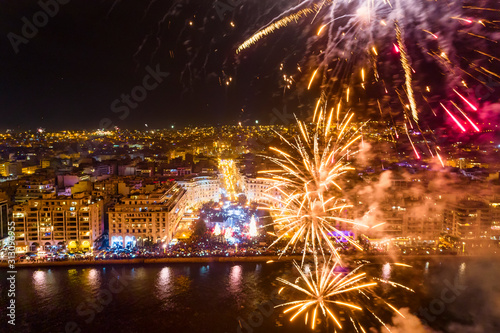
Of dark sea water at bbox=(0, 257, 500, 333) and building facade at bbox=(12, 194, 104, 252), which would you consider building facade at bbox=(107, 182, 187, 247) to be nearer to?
building facade at bbox=(12, 194, 104, 252)

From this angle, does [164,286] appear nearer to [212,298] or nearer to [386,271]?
[212,298]

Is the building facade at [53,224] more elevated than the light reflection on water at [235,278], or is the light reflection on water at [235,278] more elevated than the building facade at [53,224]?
the building facade at [53,224]

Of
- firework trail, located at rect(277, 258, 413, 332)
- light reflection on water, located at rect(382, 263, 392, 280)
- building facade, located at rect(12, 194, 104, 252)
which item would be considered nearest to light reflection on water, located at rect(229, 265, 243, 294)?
firework trail, located at rect(277, 258, 413, 332)

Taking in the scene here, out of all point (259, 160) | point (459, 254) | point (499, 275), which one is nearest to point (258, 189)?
point (259, 160)

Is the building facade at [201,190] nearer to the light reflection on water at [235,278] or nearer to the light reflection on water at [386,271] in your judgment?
the light reflection on water at [235,278]

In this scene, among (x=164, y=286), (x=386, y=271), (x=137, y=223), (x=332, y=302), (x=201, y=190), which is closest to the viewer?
(x=332, y=302)

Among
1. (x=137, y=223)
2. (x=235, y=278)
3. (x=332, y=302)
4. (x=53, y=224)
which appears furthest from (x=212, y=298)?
(x=53, y=224)

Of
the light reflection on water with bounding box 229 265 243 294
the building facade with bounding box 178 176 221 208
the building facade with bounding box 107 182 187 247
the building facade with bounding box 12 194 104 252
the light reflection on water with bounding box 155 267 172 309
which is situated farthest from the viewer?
the building facade with bounding box 178 176 221 208

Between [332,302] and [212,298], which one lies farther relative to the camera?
[212,298]

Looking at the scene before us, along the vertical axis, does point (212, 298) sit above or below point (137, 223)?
below

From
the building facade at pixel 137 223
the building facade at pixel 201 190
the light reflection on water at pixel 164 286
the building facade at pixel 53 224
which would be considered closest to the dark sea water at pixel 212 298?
the light reflection on water at pixel 164 286
